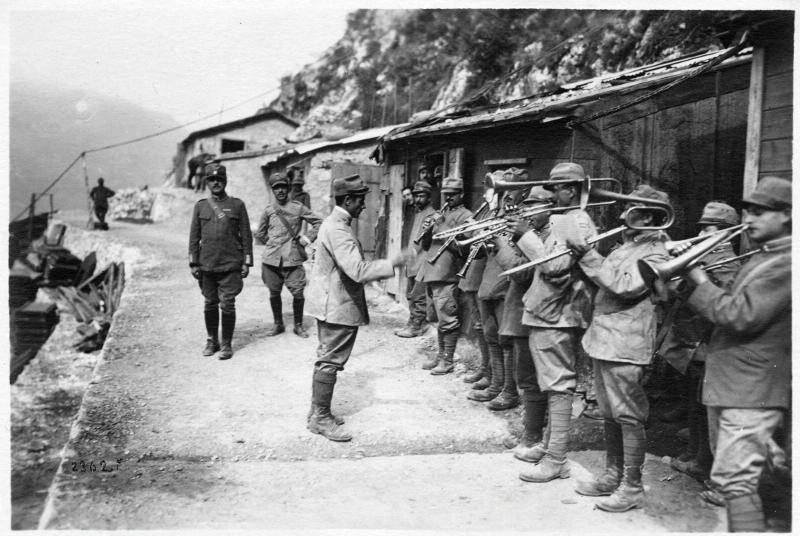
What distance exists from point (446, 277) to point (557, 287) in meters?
2.38

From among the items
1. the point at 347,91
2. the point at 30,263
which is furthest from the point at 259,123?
the point at 30,263

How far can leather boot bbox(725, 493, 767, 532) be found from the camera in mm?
2672

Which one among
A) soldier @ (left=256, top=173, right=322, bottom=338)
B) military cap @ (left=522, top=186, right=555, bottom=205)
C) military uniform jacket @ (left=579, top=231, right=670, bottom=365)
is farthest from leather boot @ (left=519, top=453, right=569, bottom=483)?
soldier @ (left=256, top=173, right=322, bottom=338)

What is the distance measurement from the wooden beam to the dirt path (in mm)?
2007

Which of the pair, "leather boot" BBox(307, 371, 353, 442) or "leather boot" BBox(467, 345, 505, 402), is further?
"leather boot" BBox(467, 345, 505, 402)

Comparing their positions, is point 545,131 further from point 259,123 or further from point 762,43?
point 259,123

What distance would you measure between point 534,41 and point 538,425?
15.1 metres

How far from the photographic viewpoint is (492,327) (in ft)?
17.6

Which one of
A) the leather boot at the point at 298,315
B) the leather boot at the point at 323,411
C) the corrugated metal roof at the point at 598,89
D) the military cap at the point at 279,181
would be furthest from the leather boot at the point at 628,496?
the military cap at the point at 279,181

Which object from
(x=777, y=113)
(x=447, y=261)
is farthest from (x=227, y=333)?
(x=777, y=113)

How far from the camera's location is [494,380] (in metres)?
5.42

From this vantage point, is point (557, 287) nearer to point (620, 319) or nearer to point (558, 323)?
point (558, 323)

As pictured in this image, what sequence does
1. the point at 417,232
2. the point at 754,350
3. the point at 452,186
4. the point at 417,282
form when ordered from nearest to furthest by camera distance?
the point at 754,350
the point at 452,186
the point at 417,232
the point at 417,282

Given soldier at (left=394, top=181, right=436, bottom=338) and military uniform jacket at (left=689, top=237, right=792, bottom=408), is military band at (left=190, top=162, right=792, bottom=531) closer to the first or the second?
military uniform jacket at (left=689, top=237, right=792, bottom=408)
